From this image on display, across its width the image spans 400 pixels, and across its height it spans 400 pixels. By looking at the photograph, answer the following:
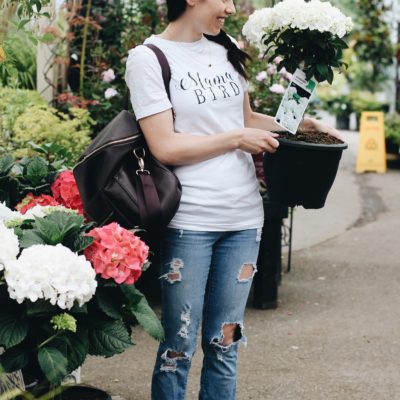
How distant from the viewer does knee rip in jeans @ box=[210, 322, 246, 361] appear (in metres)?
3.17

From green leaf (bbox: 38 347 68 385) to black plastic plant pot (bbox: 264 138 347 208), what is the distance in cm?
117

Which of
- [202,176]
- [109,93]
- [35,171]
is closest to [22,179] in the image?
[35,171]

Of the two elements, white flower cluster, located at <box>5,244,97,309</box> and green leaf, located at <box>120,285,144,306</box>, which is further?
green leaf, located at <box>120,285,144,306</box>

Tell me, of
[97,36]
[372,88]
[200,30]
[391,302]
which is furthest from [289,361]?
[372,88]

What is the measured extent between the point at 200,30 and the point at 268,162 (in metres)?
0.57

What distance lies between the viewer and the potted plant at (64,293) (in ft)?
7.99

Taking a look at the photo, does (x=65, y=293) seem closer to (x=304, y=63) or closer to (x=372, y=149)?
(x=304, y=63)

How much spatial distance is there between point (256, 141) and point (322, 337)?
8.21 ft

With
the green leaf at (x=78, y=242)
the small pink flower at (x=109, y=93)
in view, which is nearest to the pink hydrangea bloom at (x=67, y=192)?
the green leaf at (x=78, y=242)

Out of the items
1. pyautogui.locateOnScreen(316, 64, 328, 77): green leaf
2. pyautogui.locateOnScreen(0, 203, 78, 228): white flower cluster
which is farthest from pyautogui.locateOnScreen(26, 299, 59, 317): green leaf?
pyautogui.locateOnScreen(316, 64, 328, 77): green leaf

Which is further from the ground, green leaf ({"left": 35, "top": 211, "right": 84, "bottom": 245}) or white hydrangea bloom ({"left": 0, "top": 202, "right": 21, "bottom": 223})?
green leaf ({"left": 35, "top": 211, "right": 84, "bottom": 245})

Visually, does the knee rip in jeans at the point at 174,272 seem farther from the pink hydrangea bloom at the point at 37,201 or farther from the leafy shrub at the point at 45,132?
the leafy shrub at the point at 45,132

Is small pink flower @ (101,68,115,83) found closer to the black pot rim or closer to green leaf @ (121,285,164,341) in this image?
the black pot rim

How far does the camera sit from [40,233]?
2.67m
